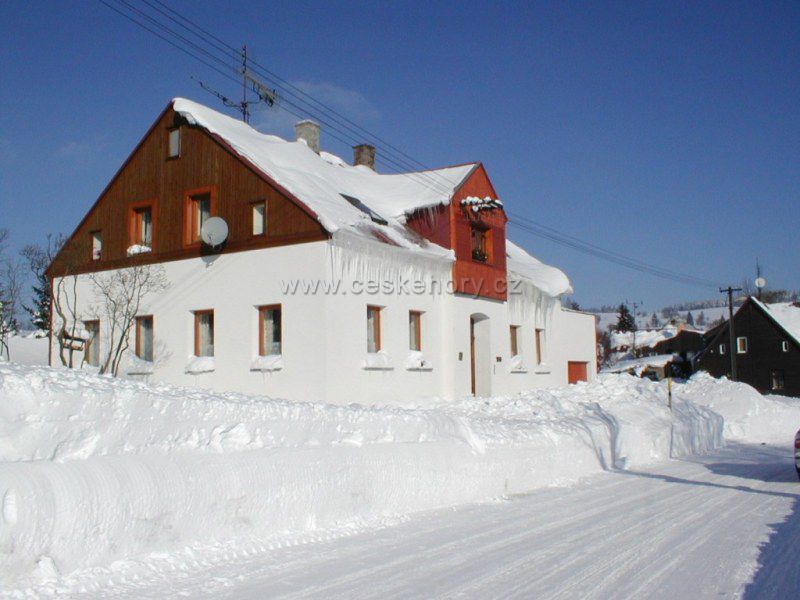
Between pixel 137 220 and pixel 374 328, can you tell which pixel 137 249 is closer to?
pixel 137 220

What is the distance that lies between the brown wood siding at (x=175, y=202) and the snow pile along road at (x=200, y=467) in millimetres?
7583

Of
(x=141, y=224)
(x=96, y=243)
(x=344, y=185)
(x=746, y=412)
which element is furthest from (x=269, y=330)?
(x=746, y=412)

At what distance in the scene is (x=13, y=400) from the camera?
21.9ft

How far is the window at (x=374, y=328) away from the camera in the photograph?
1884 cm

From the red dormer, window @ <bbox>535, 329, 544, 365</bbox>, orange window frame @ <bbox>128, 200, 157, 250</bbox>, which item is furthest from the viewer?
window @ <bbox>535, 329, 544, 365</bbox>

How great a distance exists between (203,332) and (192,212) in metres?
3.35

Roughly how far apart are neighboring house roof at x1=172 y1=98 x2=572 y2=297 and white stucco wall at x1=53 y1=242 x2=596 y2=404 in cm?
120

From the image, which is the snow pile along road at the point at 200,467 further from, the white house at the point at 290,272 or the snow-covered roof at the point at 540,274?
the snow-covered roof at the point at 540,274

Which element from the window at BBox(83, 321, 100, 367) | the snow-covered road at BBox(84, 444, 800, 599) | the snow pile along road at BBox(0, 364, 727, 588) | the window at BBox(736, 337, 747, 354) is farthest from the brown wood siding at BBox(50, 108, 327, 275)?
the window at BBox(736, 337, 747, 354)

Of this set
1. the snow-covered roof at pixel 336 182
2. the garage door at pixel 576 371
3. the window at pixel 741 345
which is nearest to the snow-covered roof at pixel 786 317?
the window at pixel 741 345

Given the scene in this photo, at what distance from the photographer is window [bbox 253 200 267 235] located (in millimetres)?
18531

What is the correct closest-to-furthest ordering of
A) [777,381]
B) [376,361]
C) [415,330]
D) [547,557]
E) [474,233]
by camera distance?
[547,557]
[376,361]
[415,330]
[474,233]
[777,381]

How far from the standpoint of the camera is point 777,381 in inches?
2135

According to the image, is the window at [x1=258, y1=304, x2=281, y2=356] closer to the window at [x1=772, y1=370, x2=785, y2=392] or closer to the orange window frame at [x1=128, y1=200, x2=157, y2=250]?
the orange window frame at [x1=128, y1=200, x2=157, y2=250]
